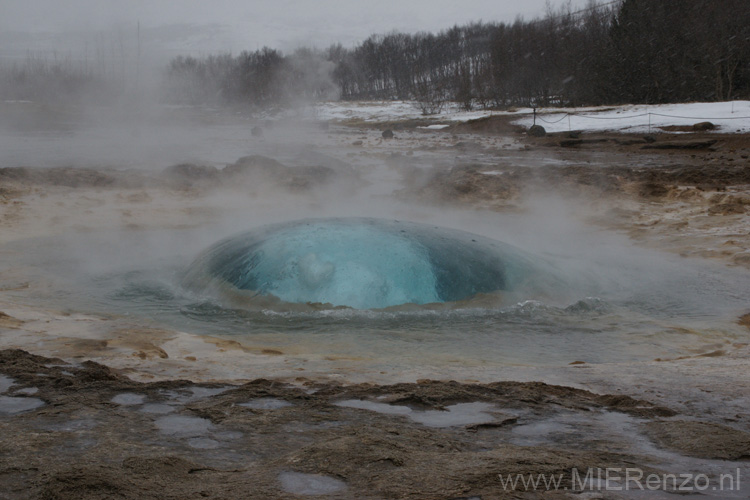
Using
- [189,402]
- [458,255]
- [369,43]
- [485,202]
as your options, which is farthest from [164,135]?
[369,43]

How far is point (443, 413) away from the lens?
9.01 ft

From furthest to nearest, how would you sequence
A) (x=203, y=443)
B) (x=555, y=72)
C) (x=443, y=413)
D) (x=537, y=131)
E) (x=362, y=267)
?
(x=555, y=72), (x=537, y=131), (x=362, y=267), (x=443, y=413), (x=203, y=443)

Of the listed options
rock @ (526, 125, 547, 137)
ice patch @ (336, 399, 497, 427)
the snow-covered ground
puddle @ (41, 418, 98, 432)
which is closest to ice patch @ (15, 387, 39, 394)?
puddle @ (41, 418, 98, 432)

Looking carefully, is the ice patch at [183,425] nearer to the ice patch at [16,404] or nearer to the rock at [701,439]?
the ice patch at [16,404]

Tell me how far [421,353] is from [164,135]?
86.4 feet

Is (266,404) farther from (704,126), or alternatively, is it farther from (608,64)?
(608,64)

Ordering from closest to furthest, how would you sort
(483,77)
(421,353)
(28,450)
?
(28,450) < (421,353) < (483,77)

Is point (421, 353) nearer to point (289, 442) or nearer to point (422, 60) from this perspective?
point (289, 442)

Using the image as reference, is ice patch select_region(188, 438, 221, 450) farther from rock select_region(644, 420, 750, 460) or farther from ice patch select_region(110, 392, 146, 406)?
rock select_region(644, 420, 750, 460)

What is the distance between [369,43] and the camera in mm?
62188

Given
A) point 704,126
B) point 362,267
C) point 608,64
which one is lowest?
point 362,267

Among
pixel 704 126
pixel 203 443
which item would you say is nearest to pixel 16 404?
pixel 203 443

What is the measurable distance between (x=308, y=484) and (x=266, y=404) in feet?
3.32

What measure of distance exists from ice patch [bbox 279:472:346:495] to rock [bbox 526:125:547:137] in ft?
77.9
